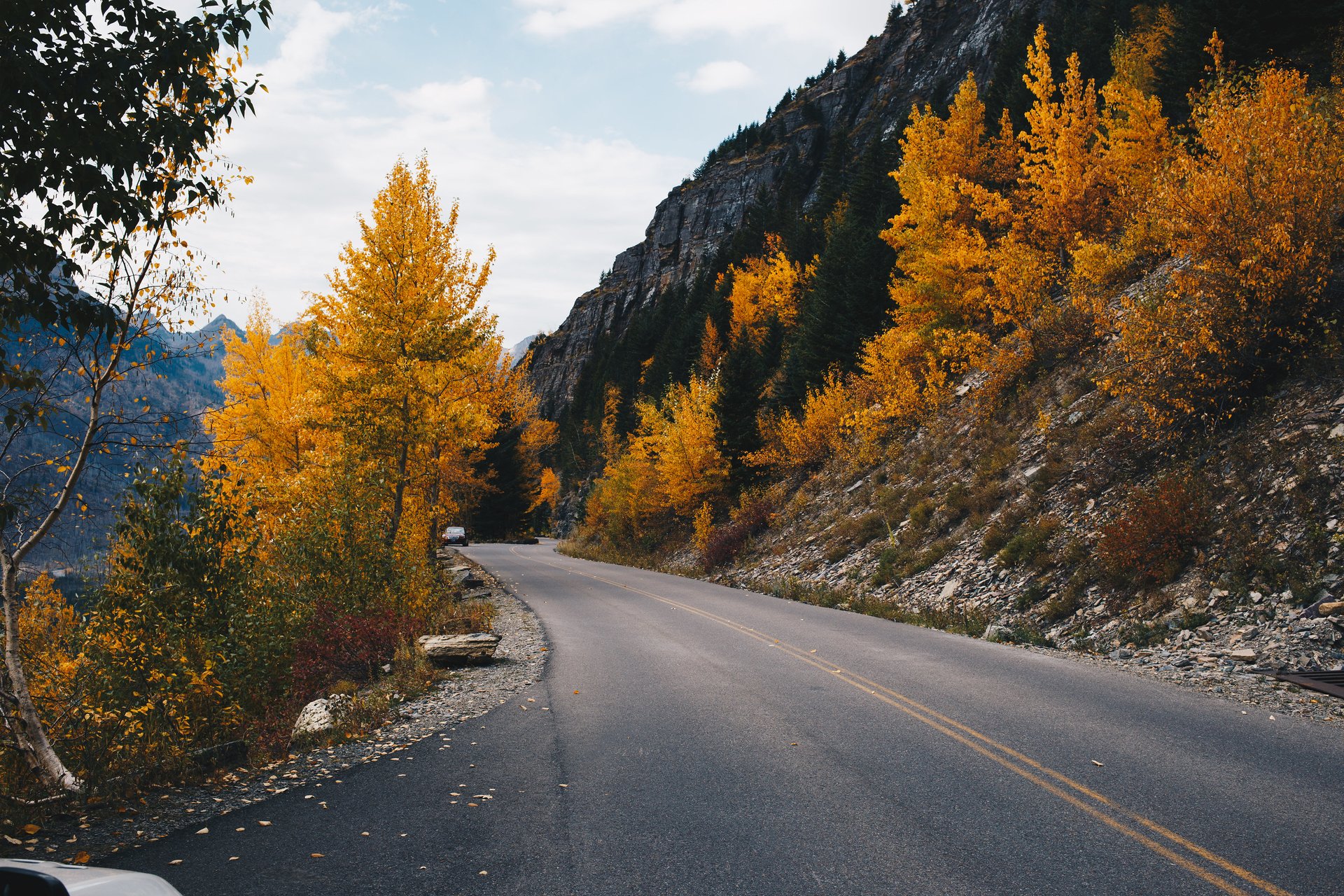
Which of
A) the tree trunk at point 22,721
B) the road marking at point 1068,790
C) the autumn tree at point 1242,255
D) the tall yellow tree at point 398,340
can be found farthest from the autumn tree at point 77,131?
the autumn tree at point 1242,255

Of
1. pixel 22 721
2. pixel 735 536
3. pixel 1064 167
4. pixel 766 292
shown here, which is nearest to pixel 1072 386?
pixel 1064 167

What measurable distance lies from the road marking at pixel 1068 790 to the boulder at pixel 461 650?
5373mm

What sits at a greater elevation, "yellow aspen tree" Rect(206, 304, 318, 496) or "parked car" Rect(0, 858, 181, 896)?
"yellow aspen tree" Rect(206, 304, 318, 496)

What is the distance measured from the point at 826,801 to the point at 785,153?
118 metres

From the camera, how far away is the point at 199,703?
28.7 ft

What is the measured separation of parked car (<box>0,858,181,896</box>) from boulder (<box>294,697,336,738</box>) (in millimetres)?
5888

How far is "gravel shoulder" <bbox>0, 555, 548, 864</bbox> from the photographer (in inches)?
186

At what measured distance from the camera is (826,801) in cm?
519

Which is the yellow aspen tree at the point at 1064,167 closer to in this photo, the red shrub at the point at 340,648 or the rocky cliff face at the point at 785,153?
the red shrub at the point at 340,648

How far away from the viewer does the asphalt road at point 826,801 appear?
4.10 metres

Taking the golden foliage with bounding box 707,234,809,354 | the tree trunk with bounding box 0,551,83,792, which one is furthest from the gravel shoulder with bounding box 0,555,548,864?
the golden foliage with bounding box 707,234,809,354

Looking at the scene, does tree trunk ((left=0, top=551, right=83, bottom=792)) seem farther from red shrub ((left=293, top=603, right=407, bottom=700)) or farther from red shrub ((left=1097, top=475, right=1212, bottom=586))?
red shrub ((left=1097, top=475, right=1212, bottom=586))

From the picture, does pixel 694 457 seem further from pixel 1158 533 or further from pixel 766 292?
pixel 766 292

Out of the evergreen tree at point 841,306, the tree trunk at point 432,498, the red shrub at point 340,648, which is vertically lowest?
the red shrub at point 340,648
